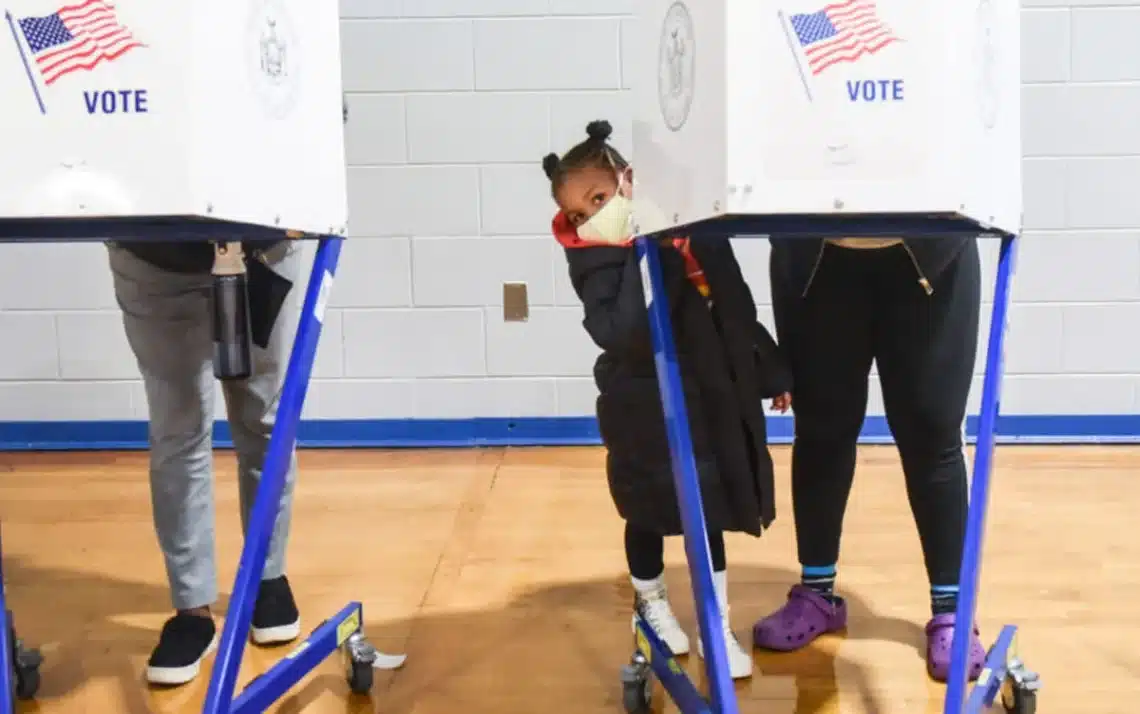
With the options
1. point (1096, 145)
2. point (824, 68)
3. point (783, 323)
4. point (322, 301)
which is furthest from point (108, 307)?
point (1096, 145)

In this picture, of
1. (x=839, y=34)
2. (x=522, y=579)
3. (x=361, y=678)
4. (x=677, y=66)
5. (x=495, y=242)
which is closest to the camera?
(x=839, y=34)

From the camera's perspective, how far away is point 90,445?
2910mm

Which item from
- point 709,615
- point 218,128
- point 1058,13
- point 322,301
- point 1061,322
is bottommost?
point 709,615

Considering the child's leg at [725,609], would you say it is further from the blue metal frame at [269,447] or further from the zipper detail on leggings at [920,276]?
the blue metal frame at [269,447]

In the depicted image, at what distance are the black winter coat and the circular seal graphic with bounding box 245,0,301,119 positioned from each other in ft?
1.35

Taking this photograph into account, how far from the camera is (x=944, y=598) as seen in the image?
1467 mm

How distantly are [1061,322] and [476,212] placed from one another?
1.56 meters

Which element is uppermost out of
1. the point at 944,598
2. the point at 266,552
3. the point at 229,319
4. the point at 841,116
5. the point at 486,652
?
the point at 841,116

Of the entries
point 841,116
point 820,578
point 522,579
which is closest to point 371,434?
point 522,579

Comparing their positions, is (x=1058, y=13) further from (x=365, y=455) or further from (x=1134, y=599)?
(x=365, y=455)

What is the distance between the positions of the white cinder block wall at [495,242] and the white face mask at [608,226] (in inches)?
57.8

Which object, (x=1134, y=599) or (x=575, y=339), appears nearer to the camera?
(x=1134, y=599)

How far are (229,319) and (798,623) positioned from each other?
35.5 inches

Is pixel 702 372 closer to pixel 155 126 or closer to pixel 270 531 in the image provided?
pixel 270 531
